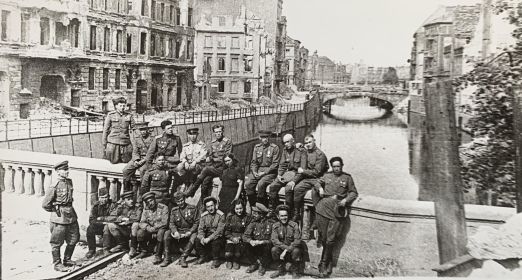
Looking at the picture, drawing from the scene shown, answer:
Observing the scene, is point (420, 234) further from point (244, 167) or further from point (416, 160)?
point (244, 167)

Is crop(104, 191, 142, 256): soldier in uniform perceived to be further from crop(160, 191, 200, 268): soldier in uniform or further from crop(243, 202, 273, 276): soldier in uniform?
crop(243, 202, 273, 276): soldier in uniform

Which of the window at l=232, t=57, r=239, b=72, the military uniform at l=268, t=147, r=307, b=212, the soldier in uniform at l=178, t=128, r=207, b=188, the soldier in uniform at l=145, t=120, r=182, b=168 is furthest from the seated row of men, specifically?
the window at l=232, t=57, r=239, b=72

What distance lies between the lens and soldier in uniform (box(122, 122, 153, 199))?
3.81 metres

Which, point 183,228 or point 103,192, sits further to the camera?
point 103,192

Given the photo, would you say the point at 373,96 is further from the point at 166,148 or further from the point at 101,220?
the point at 101,220

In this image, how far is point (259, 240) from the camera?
3350 mm

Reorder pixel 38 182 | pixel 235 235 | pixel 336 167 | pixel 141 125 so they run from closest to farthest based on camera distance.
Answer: pixel 336 167, pixel 235 235, pixel 38 182, pixel 141 125

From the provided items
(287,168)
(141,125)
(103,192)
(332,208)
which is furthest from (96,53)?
(332,208)

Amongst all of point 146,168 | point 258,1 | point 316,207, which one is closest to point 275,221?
point 316,207

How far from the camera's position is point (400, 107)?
4375 millimetres

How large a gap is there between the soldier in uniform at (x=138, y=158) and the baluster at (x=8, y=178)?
0.98 m

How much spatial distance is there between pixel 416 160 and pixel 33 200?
309 centimetres

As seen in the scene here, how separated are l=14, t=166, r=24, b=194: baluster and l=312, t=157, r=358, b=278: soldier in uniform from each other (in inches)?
93.1

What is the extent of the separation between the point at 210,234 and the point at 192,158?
764mm
